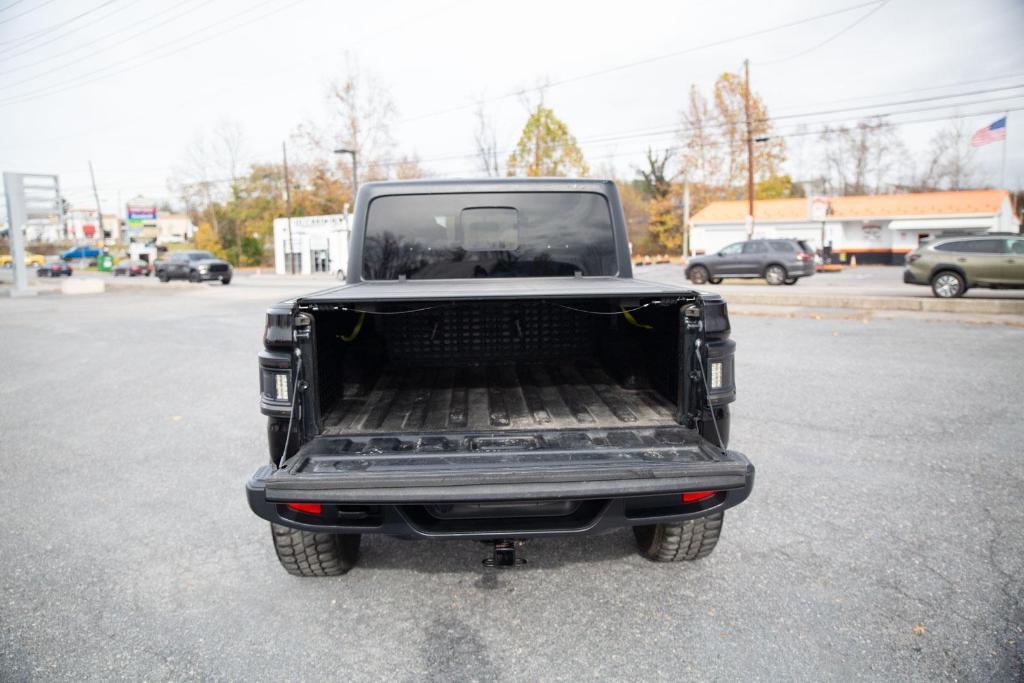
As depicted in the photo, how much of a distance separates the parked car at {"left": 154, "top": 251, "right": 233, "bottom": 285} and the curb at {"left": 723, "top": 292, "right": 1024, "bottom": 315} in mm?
25825

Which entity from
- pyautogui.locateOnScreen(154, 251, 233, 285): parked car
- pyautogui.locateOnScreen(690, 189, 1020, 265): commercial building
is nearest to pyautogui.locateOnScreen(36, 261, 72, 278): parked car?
pyautogui.locateOnScreen(154, 251, 233, 285): parked car

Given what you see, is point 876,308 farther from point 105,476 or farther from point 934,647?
point 105,476

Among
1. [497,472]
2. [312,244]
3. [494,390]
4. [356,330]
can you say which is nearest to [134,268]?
[312,244]

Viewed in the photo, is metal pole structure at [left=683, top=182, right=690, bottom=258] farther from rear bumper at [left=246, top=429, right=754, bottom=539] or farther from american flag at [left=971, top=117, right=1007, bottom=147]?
rear bumper at [left=246, top=429, right=754, bottom=539]

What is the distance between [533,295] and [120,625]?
86.3 inches

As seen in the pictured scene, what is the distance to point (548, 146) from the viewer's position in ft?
121

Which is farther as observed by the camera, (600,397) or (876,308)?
(876,308)

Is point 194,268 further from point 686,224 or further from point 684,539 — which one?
point 684,539

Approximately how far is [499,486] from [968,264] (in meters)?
17.8

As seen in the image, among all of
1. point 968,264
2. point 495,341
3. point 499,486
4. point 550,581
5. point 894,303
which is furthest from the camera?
point 968,264

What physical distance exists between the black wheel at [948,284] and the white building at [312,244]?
123 ft

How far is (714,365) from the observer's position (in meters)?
2.67

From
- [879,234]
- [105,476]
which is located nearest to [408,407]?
[105,476]

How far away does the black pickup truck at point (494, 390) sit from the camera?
2.26m
